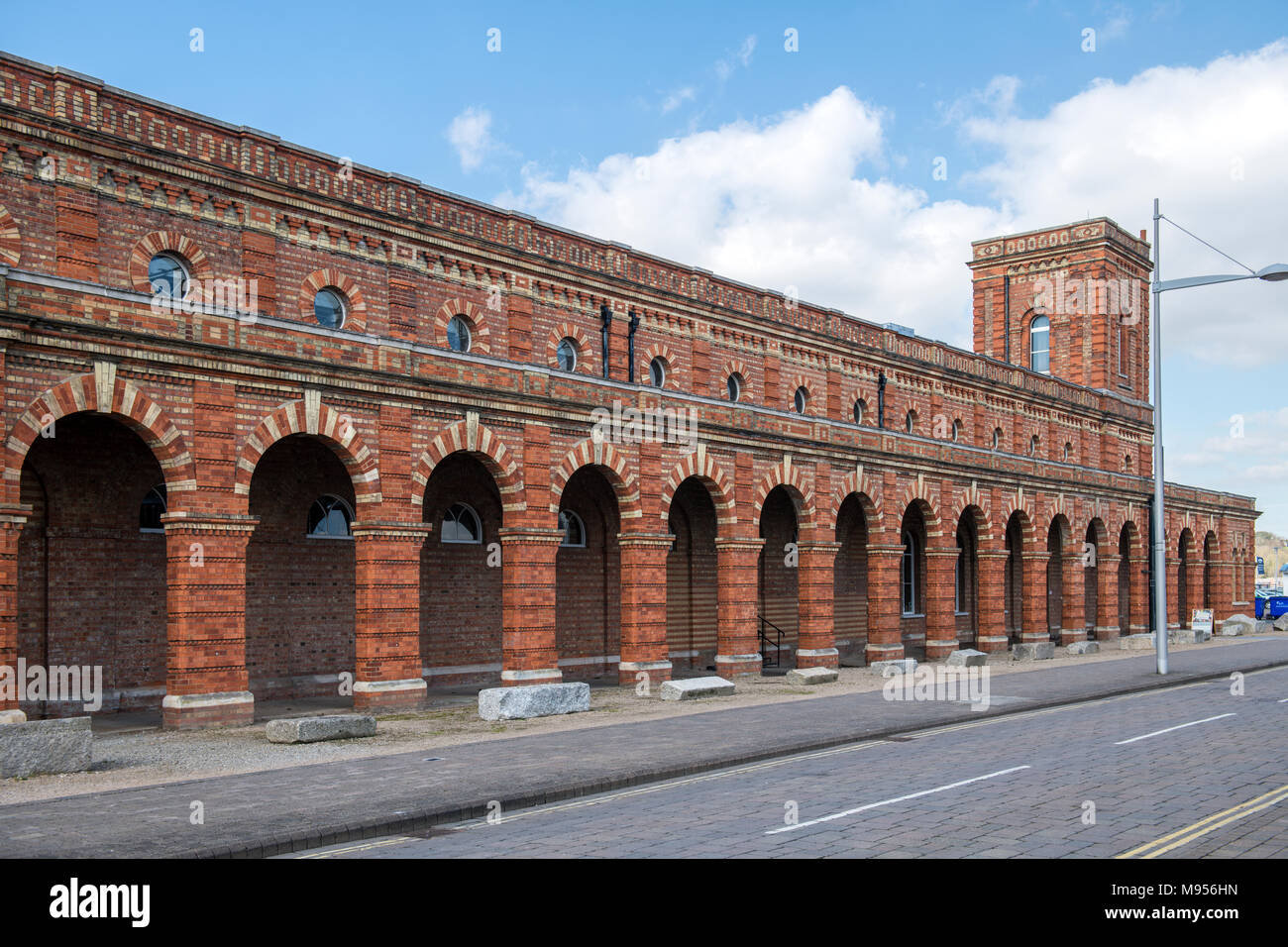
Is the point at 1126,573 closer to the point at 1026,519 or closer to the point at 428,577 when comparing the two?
the point at 1026,519

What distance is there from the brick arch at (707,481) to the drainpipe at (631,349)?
91.8 inches

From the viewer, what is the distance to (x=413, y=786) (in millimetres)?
13398

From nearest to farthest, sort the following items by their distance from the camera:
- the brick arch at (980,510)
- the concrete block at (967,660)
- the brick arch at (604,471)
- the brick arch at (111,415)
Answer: the brick arch at (111,415) < the brick arch at (604,471) < the concrete block at (967,660) < the brick arch at (980,510)

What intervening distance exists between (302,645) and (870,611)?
16863 mm

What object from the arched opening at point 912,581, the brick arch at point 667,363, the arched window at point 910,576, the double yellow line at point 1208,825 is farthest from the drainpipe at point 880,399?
the double yellow line at point 1208,825

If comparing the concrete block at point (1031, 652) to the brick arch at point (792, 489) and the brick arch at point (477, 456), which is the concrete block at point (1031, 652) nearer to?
the brick arch at point (792, 489)

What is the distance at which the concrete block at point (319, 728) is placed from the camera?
17.2 metres

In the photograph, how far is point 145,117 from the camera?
18.7 meters

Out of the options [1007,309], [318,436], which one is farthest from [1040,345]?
[318,436]

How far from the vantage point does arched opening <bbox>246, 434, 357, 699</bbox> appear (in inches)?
885

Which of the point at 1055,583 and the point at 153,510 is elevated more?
the point at 153,510

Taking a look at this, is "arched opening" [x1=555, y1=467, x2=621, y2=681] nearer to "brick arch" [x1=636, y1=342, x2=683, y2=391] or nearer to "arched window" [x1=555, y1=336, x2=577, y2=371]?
"brick arch" [x1=636, y1=342, x2=683, y2=391]

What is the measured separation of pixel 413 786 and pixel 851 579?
88.1ft
